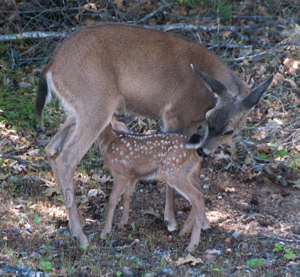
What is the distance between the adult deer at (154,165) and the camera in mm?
5480

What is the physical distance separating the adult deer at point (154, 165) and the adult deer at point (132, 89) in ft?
0.85

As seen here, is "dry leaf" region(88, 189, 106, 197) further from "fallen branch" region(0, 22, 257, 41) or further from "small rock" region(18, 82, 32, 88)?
"fallen branch" region(0, 22, 257, 41)

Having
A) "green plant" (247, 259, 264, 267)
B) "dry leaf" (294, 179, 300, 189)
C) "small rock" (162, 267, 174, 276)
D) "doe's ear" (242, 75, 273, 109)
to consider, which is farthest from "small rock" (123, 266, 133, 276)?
"dry leaf" (294, 179, 300, 189)

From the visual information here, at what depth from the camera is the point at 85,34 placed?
5.93 metres

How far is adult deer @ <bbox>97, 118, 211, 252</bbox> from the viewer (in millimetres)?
5480

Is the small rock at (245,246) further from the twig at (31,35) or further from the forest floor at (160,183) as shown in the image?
the twig at (31,35)

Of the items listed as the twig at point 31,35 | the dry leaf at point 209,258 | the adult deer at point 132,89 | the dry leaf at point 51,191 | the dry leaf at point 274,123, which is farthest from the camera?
the twig at point 31,35

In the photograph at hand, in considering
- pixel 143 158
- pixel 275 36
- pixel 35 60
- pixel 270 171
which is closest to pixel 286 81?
pixel 275 36

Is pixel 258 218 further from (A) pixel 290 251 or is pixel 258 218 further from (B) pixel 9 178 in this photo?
(B) pixel 9 178

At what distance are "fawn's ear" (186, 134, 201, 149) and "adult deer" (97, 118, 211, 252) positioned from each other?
0.26 feet

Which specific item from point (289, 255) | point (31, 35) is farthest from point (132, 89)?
point (31, 35)

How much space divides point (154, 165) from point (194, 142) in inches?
21.9

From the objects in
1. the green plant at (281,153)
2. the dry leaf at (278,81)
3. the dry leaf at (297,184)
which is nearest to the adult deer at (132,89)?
the green plant at (281,153)

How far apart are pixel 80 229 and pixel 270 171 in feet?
10.3
